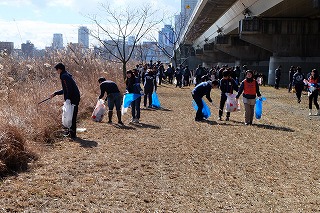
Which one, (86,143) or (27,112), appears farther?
(27,112)

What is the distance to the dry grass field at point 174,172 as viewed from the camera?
5.45 meters

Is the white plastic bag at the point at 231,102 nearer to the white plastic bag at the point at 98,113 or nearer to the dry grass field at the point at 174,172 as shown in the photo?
the dry grass field at the point at 174,172

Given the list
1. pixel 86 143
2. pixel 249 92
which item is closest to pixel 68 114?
pixel 86 143

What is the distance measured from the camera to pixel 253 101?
40.5 feet

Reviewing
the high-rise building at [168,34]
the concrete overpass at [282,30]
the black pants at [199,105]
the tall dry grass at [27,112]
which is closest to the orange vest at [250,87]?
the black pants at [199,105]

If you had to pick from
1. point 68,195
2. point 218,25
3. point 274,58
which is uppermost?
point 218,25

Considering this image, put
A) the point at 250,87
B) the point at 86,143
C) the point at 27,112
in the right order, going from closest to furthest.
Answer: the point at 86,143, the point at 27,112, the point at 250,87

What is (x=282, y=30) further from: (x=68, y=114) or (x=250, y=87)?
(x=68, y=114)

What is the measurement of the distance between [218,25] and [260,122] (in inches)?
1209

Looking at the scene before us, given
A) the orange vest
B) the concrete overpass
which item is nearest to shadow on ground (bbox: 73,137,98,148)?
the orange vest

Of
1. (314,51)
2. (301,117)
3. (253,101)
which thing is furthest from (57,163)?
(314,51)

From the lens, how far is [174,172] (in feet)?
23.2

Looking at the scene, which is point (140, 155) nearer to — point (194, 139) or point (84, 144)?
point (84, 144)

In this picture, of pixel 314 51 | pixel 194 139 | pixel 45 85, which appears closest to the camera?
pixel 194 139
